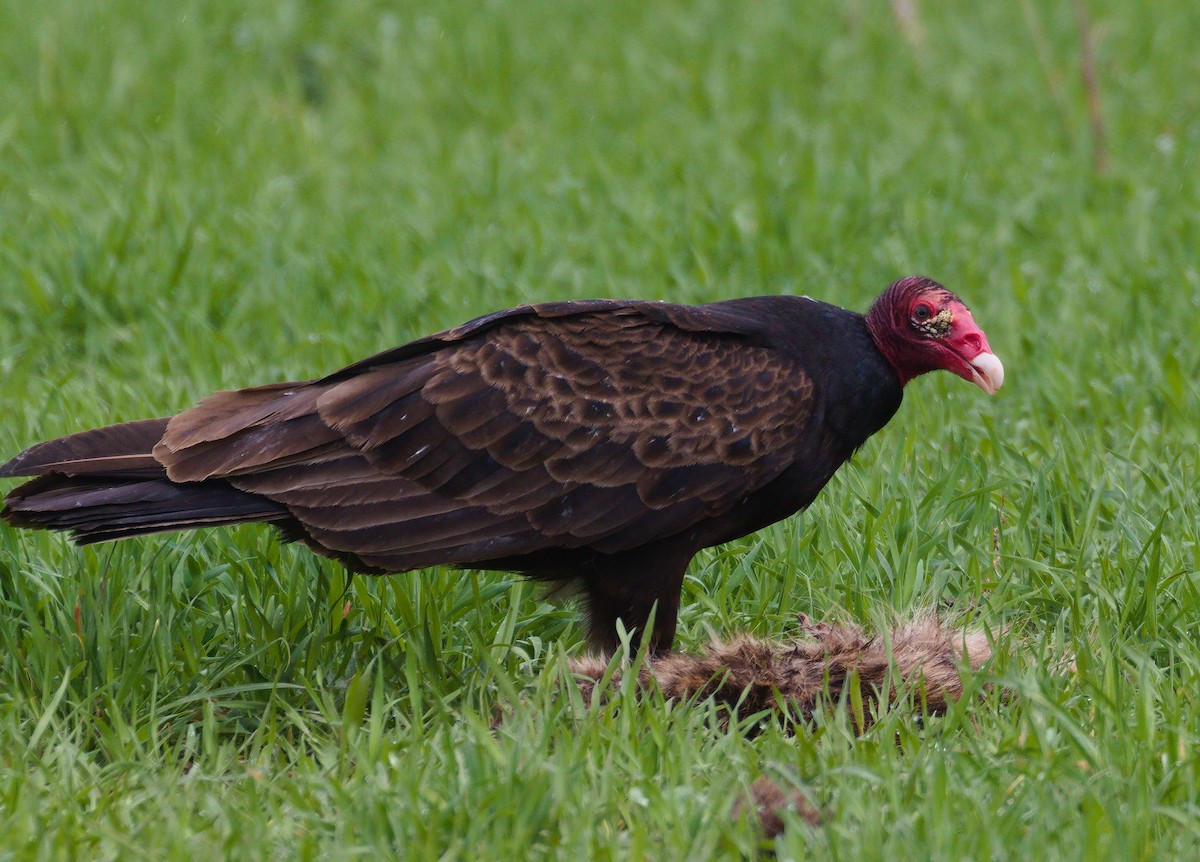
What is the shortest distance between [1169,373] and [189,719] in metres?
3.24

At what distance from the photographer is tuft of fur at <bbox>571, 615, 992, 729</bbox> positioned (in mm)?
3529

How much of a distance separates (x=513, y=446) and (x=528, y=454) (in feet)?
0.13

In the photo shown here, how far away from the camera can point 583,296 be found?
5.91m

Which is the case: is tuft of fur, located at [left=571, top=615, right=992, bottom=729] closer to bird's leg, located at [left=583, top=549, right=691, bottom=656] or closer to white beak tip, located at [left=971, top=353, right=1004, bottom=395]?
bird's leg, located at [left=583, top=549, right=691, bottom=656]

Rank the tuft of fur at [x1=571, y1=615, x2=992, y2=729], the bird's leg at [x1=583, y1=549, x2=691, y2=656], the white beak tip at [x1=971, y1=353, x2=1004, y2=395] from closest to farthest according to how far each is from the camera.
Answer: the tuft of fur at [x1=571, y1=615, x2=992, y2=729], the bird's leg at [x1=583, y1=549, x2=691, y2=656], the white beak tip at [x1=971, y1=353, x2=1004, y2=395]

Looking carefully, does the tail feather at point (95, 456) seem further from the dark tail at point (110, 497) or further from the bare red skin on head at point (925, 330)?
the bare red skin on head at point (925, 330)

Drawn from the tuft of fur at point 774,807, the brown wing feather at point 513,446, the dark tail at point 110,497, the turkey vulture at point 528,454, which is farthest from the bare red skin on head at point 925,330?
the dark tail at point 110,497

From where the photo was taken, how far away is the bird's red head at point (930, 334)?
13.0 ft

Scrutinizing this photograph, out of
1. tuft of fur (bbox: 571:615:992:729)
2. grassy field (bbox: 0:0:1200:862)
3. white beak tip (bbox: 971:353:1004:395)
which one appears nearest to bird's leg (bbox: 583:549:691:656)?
tuft of fur (bbox: 571:615:992:729)

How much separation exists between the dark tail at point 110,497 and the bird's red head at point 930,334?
4.96 ft

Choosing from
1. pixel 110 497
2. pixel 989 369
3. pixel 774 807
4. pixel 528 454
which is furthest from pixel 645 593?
pixel 110 497

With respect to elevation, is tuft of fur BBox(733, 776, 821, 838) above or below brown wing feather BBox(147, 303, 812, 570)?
below

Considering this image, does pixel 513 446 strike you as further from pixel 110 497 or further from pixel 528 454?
pixel 110 497

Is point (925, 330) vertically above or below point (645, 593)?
above
